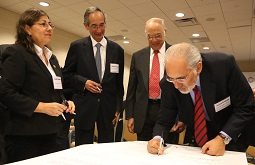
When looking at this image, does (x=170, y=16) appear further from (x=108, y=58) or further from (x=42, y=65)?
(x=42, y=65)

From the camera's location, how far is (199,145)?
1557mm

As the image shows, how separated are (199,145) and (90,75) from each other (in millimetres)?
1075

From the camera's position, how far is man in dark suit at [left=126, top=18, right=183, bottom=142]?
216cm

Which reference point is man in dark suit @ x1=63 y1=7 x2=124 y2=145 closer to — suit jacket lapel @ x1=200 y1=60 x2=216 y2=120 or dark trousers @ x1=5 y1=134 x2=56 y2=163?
dark trousers @ x1=5 y1=134 x2=56 y2=163

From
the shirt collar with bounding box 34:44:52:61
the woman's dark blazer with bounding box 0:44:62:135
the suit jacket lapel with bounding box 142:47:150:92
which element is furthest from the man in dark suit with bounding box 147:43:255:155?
the shirt collar with bounding box 34:44:52:61

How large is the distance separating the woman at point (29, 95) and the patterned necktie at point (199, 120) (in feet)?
2.61

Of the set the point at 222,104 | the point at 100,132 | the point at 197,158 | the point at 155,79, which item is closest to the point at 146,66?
the point at 155,79

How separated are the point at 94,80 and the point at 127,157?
1052 millimetres

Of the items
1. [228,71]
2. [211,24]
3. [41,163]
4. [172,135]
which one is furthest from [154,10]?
[41,163]

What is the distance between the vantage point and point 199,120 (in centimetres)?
151

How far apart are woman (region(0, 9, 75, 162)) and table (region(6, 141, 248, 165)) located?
35cm

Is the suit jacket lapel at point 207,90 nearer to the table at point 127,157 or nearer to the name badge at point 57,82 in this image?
the table at point 127,157

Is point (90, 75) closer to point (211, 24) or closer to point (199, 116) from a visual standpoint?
point (199, 116)

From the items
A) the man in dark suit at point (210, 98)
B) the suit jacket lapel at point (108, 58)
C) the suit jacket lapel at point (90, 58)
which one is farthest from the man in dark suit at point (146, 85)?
the man in dark suit at point (210, 98)
